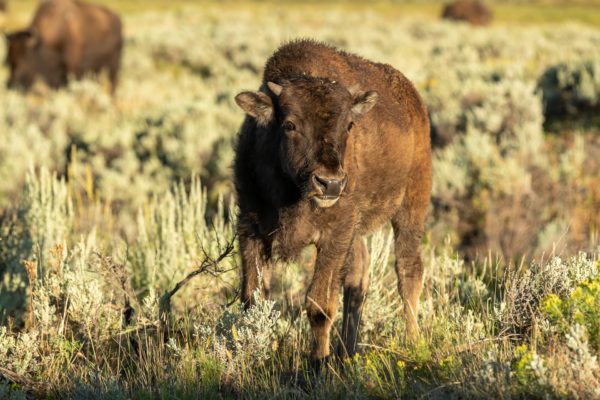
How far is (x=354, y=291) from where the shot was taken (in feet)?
20.2

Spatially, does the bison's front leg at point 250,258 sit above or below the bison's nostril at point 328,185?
below

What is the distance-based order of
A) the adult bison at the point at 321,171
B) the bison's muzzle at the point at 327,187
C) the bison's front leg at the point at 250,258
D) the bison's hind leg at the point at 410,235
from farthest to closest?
the bison's hind leg at the point at 410,235 < the bison's front leg at the point at 250,258 < the adult bison at the point at 321,171 < the bison's muzzle at the point at 327,187

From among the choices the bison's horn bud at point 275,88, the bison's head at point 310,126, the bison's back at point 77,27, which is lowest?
the bison's back at point 77,27

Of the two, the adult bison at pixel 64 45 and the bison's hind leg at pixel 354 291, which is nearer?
the bison's hind leg at pixel 354 291

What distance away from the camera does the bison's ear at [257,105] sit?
4996 mm

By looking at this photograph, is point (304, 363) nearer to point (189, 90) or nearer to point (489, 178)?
point (489, 178)

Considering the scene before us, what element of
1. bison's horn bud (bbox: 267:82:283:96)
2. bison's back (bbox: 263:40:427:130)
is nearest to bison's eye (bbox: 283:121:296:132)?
bison's horn bud (bbox: 267:82:283:96)

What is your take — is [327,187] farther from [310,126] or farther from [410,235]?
[410,235]

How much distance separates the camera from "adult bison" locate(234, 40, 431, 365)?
4809 mm

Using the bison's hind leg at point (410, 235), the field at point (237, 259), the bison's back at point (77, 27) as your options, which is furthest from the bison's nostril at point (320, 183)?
the bison's back at point (77, 27)

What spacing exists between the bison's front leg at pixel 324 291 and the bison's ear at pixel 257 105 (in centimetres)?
89

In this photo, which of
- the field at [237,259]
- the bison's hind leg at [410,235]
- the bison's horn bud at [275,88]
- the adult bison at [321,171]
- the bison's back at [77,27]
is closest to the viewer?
the field at [237,259]

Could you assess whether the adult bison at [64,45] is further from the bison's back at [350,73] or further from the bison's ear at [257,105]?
the bison's ear at [257,105]

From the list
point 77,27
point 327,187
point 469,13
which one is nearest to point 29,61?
point 77,27
